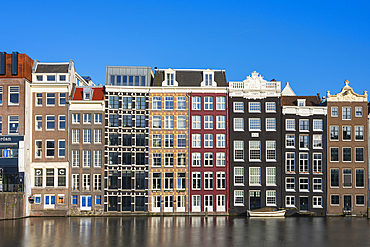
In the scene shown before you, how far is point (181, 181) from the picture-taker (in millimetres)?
66875

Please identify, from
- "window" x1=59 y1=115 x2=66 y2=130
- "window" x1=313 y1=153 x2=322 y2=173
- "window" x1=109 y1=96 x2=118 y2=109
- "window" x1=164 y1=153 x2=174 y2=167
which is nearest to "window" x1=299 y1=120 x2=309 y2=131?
"window" x1=313 y1=153 x2=322 y2=173

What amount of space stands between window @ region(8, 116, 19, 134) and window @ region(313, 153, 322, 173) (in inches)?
1912

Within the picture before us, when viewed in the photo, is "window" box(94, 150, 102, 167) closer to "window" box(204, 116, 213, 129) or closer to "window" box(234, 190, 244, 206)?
"window" box(204, 116, 213, 129)

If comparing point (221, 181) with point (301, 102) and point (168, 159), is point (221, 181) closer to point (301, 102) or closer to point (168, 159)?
point (168, 159)

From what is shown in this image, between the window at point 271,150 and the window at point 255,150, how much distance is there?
1305 millimetres

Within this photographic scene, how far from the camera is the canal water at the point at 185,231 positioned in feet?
140

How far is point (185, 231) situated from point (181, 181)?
57.8ft

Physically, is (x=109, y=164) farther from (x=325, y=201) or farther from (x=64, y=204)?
(x=325, y=201)

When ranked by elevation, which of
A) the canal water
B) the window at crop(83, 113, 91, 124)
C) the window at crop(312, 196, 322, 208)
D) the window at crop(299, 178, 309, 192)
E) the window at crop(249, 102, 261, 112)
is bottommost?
the canal water

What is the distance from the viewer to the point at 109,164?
218ft

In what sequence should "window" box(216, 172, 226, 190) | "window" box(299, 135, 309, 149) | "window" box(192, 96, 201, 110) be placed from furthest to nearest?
"window" box(192, 96, 201, 110), "window" box(299, 135, 309, 149), "window" box(216, 172, 226, 190)

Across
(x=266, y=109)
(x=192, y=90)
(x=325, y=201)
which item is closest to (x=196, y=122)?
(x=192, y=90)

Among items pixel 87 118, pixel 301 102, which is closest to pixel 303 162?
pixel 301 102

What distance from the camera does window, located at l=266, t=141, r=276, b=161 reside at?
221 feet
